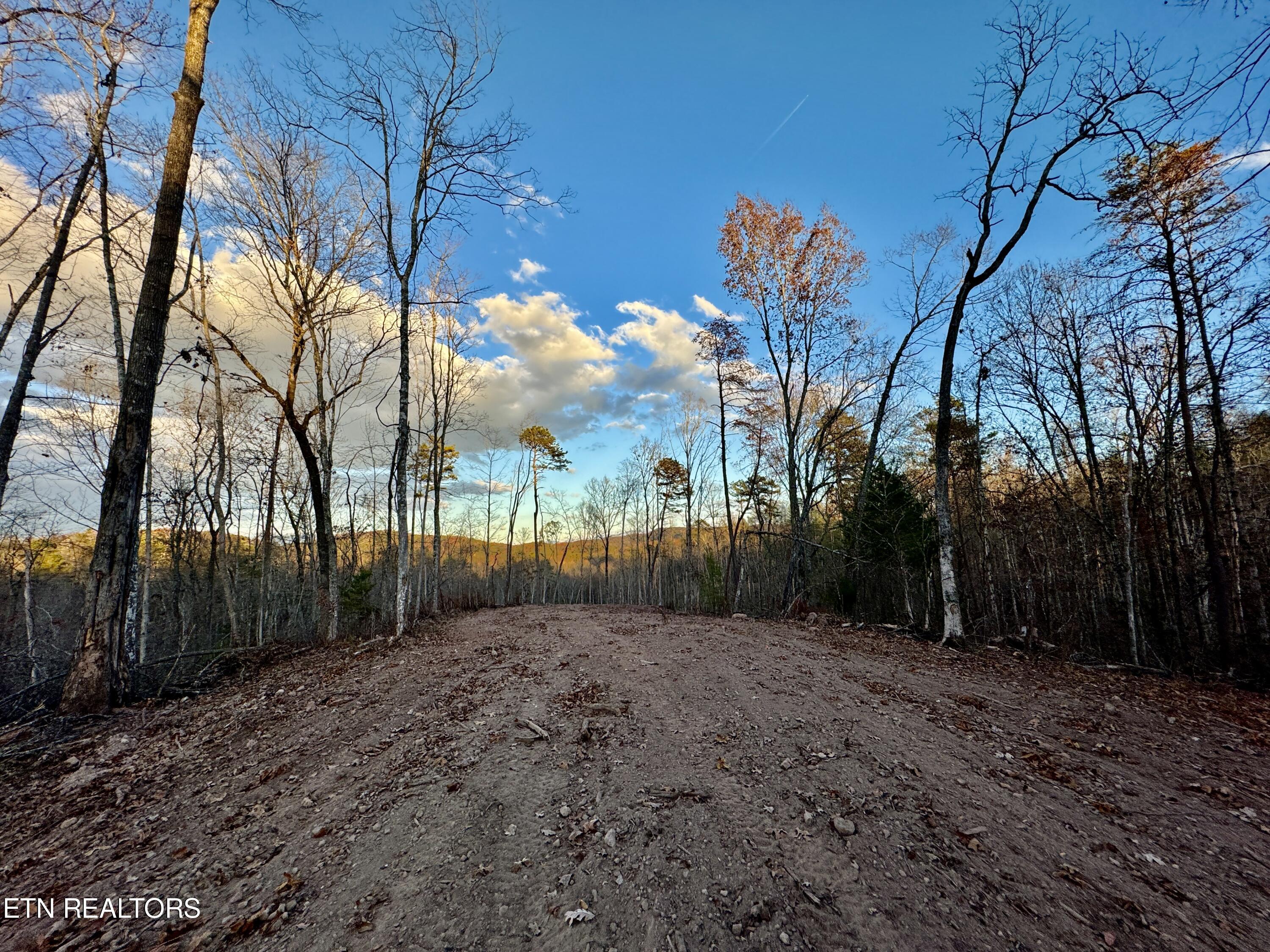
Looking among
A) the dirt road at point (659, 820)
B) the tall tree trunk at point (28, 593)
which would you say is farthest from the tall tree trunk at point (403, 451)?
the tall tree trunk at point (28, 593)

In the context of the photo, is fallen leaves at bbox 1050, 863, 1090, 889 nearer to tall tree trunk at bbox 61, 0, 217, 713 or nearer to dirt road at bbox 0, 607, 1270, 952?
dirt road at bbox 0, 607, 1270, 952

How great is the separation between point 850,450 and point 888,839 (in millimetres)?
16616

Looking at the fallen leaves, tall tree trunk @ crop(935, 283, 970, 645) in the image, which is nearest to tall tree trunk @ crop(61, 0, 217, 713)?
the fallen leaves

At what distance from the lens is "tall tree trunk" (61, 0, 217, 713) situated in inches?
189

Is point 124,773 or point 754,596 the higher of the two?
point 124,773

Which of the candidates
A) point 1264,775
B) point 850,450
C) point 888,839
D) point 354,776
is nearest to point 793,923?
point 888,839

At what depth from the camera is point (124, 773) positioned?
3717 mm

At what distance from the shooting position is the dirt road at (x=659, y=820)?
214 centimetres

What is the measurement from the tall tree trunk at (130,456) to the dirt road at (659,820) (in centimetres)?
74

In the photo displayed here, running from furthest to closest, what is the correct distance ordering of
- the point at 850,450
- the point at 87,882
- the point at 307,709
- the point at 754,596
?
the point at 754,596 < the point at 850,450 < the point at 307,709 < the point at 87,882

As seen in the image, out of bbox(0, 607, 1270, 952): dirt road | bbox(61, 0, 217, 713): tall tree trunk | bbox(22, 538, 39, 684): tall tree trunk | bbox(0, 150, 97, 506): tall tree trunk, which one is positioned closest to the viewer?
bbox(0, 607, 1270, 952): dirt road

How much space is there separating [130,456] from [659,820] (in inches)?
269

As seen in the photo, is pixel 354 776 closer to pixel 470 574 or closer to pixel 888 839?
pixel 888 839

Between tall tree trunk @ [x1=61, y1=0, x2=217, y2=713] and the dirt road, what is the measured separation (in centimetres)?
74
